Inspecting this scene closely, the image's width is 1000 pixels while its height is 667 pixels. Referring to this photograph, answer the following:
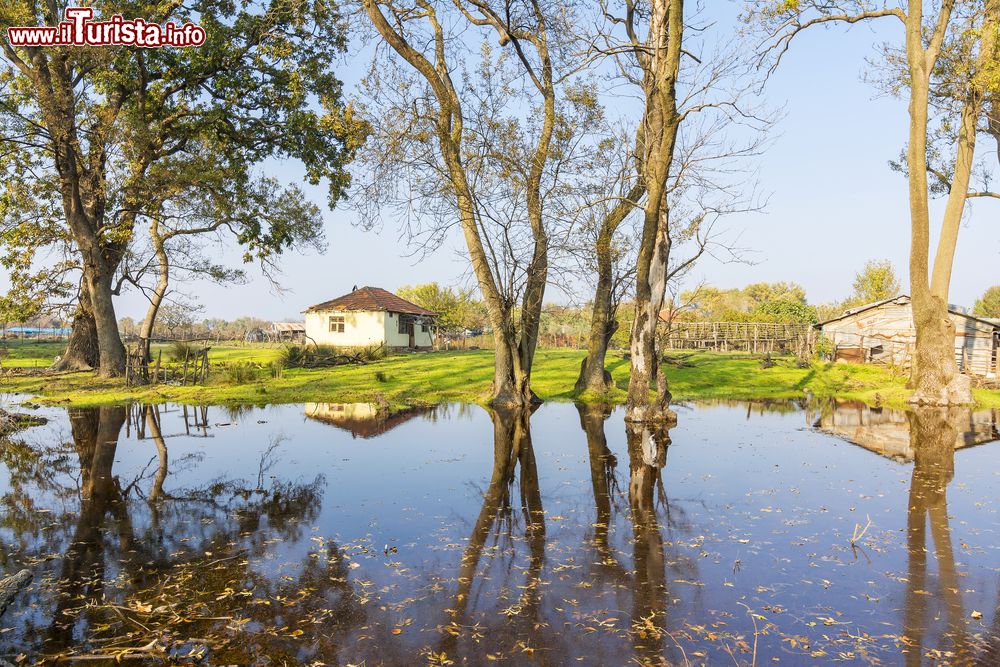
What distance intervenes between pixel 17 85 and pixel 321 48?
32.9 ft

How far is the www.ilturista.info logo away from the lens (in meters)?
20.5

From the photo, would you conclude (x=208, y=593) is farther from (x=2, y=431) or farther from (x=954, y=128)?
(x=954, y=128)

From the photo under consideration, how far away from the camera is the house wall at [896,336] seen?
28.5 m

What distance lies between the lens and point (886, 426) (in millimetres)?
15062

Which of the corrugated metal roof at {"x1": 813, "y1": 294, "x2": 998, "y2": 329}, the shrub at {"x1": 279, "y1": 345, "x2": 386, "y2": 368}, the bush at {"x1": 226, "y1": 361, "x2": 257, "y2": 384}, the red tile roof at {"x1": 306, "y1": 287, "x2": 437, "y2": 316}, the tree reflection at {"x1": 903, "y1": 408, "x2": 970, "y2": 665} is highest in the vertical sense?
the red tile roof at {"x1": 306, "y1": 287, "x2": 437, "y2": 316}

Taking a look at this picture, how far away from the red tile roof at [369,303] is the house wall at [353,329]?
0.40 metres

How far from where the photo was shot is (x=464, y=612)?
4.96m

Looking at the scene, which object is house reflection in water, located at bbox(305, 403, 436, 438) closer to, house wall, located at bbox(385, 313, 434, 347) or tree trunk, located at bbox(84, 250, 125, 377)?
tree trunk, located at bbox(84, 250, 125, 377)

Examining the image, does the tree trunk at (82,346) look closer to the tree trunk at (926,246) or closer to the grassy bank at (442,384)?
the grassy bank at (442,384)

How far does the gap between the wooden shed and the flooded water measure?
772 inches

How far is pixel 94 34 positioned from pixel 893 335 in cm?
3463

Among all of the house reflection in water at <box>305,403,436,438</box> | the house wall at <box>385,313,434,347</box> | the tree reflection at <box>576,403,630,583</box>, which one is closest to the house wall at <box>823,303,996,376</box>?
the tree reflection at <box>576,403,630,583</box>

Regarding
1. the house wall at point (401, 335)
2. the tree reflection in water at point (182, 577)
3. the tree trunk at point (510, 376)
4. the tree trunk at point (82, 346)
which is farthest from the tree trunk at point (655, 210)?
the house wall at point (401, 335)

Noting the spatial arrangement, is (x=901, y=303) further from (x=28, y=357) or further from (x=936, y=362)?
(x=28, y=357)
